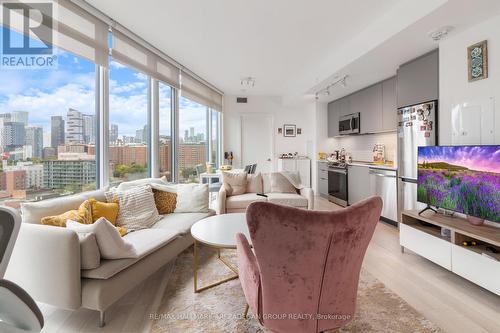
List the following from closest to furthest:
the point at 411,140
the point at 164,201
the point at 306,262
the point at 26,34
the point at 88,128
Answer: the point at 306,262 → the point at 26,34 → the point at 88,128 → the point at 164,201 → the point at 411,140

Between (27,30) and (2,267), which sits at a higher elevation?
(27,30)

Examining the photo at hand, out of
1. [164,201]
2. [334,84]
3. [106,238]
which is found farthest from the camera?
[334,84]

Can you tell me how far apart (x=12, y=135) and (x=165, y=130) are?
2187mm

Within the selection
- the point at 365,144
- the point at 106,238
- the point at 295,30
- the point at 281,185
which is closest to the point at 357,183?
the point at 365,144

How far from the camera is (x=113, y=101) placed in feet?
10.3

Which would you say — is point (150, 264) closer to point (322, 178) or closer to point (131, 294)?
point (131, 294)

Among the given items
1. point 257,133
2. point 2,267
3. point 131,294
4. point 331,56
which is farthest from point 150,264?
point 257,133

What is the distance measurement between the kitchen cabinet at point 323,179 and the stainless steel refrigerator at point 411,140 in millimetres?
2327

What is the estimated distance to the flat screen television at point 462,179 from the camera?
2.10 m

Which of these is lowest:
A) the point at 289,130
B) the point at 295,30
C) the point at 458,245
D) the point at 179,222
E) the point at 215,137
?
the point at 458,245

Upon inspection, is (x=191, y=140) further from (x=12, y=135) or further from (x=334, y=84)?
(x=12, y=135)

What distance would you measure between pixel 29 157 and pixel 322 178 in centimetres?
535

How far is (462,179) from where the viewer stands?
236 centimetres

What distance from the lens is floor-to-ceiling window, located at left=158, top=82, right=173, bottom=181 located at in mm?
4078
